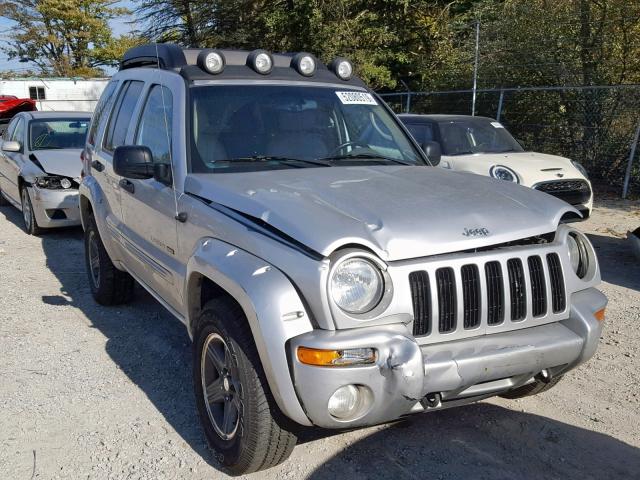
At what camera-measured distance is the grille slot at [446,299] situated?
283 centimetres

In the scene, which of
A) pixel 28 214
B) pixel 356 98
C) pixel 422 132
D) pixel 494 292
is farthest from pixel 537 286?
pixel 28 214

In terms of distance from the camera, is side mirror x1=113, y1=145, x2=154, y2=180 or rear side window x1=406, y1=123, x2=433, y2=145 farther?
rear side window x1=406, y1=123, x2=433, y2=145

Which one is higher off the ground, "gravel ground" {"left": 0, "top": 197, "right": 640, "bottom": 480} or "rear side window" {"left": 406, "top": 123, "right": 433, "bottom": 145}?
"rear side window" {"left": 406, "top": 123, "right": 433, "bottom": 145}

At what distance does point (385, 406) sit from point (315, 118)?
2.16m

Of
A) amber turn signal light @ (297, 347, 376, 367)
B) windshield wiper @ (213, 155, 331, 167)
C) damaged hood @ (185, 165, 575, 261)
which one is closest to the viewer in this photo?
amber turn signal light @ (297, 347, 376, 367)

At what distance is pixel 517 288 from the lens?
118 inches

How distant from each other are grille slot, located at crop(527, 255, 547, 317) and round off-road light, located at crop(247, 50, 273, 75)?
7.13 ft

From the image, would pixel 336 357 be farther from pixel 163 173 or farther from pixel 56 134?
pixel 56 134

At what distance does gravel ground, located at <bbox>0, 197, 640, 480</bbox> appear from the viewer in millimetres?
3227

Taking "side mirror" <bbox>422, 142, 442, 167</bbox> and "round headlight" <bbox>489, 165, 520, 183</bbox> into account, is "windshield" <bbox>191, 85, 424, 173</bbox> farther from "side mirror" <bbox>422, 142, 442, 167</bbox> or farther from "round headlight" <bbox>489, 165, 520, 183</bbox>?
"round headlight" <bbox>489, 165, 520, 183</bbox>

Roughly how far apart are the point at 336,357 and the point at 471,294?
723 mm

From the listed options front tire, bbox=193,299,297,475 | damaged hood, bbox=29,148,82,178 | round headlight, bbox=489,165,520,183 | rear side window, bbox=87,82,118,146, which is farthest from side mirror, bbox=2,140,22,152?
front tire, bbox=193,299,297,475

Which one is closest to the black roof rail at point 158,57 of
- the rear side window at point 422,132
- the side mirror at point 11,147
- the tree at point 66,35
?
the side mirror at point 11,147

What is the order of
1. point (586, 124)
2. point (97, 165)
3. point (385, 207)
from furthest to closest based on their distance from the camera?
1. point (586, 124)
2. point (97, 165)
3. point (385, 207)
